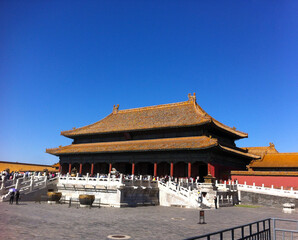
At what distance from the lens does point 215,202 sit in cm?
2533

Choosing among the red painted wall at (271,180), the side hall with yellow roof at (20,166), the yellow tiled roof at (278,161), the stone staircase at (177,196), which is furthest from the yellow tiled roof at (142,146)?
the side hall with yellow roof at (20,166)

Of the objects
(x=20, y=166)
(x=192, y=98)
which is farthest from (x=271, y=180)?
(x=20, y=166)

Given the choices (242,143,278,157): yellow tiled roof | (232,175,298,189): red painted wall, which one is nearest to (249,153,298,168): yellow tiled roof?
(232,175,298,189): red painted wall

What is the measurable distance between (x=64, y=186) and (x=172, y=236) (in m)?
20.3

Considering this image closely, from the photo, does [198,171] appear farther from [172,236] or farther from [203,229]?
[172,236]

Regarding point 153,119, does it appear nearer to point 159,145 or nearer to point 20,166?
point 159,145

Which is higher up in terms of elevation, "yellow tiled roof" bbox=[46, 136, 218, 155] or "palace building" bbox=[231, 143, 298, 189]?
"yellow tiled roof" bbox=[46, 136, 218, 155]

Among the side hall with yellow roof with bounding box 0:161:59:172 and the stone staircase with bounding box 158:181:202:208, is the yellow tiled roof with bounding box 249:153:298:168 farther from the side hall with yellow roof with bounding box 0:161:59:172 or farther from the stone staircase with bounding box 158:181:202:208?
the side hall with yellow roof with bounding box 0:161:59:172

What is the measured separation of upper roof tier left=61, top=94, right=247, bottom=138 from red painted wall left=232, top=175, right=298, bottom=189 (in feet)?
23.2

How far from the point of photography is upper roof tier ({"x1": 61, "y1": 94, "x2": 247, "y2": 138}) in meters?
37.3

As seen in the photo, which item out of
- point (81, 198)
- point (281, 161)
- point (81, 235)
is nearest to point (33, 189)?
point (81, 198)

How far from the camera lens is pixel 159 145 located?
118 feet

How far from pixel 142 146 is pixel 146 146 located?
654mm

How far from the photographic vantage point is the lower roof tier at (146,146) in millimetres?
32688
